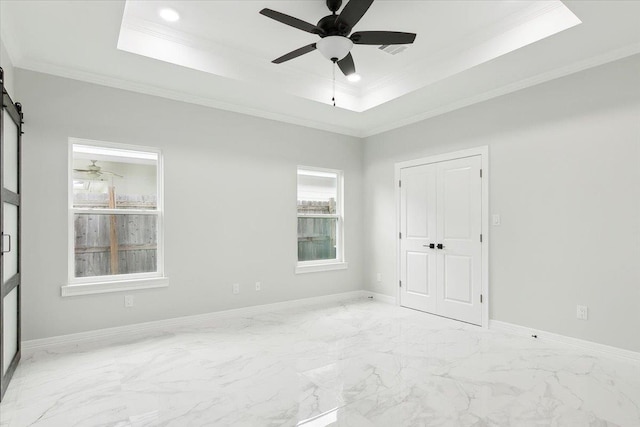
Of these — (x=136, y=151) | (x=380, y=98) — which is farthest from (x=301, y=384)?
(x=380, y=98)

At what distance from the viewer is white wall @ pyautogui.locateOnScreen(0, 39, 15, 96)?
2.86m

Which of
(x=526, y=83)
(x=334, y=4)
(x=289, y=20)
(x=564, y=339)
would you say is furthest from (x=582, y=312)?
(x=289, y=20)

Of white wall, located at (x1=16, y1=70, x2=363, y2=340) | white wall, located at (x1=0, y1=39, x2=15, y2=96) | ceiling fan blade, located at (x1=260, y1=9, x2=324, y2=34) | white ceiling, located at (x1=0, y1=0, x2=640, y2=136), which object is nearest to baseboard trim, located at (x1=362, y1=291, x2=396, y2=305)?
white wall, located at (x1=16, y1=70, x2=363, y2=340)

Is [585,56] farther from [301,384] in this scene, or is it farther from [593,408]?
[301,384]

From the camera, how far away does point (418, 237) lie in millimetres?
4891

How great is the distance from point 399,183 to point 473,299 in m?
1.88

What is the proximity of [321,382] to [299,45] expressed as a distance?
3.11 m

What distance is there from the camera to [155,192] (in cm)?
410

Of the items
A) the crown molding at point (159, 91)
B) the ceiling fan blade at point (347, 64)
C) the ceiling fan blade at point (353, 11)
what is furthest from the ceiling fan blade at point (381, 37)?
the crown molding at point (159, 91)

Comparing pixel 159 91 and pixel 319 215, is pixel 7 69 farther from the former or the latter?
pixel 319 215

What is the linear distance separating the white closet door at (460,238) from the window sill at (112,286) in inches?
134

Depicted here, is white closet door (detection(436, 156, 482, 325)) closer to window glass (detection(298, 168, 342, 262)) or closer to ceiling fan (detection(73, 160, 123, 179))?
window glass (detection(298, 168, 342, 262))

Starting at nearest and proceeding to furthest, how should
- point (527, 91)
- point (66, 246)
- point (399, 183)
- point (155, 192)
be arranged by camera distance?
point (66, 246), point (527, 91), point (155, 192), point (399, 183)

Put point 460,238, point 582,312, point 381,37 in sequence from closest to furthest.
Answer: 1. point 381,37
2. point 582,312
3. point 460,238
